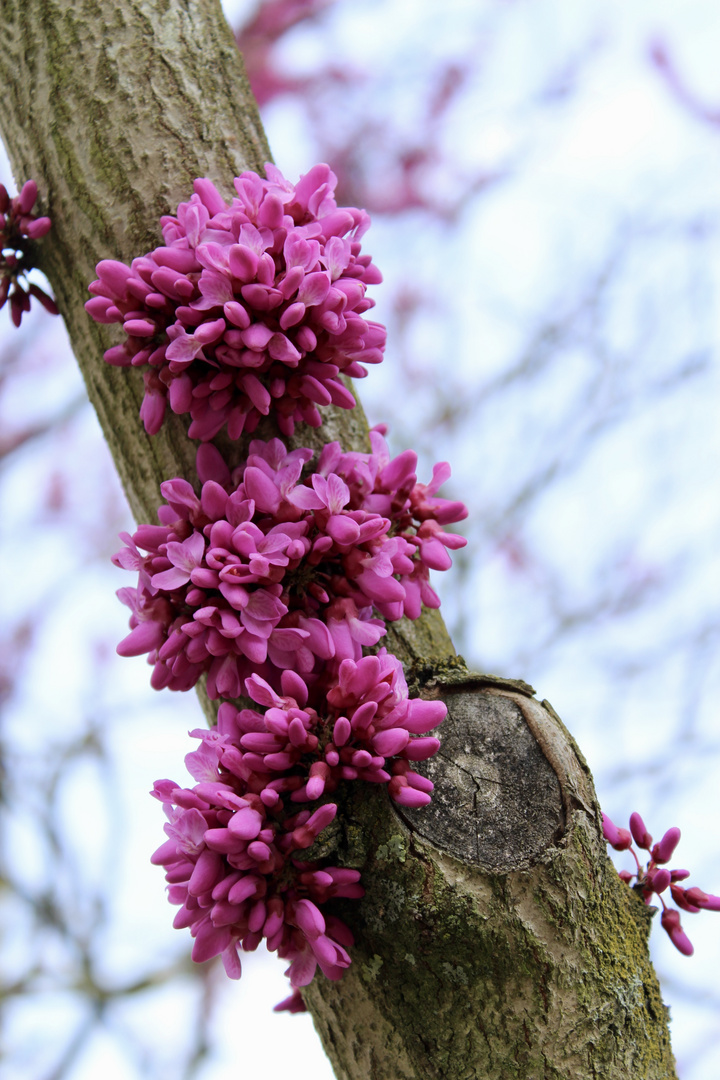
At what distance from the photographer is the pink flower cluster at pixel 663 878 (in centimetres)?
Answer: 137

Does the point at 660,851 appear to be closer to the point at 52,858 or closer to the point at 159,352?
the point at 159,352

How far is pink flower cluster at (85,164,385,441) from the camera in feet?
3.88

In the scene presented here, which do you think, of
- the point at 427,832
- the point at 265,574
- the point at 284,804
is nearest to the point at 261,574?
the point at 265,574

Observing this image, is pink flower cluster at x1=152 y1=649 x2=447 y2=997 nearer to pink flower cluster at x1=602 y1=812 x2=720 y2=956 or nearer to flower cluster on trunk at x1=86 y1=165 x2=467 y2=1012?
flower cluster on trunk at x1=86 y1=165 x2=467 y2=1012

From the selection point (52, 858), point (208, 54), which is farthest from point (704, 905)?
point (52, 858)

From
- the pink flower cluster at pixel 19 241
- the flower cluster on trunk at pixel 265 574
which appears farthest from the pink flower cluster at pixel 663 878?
the pink flower cluster at pixel 19 241

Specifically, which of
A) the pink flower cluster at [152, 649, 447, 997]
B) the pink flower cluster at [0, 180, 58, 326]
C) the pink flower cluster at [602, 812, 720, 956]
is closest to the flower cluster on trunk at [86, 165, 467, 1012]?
the pink flower cluster at [152, 649, 447, 997]

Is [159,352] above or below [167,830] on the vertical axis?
above

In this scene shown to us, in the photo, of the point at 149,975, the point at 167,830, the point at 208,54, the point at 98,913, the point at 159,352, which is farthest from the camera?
the point at 98,913

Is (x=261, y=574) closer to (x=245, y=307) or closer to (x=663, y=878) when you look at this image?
(x=245, y=307)

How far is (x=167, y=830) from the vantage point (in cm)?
113

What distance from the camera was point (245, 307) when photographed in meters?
1.20

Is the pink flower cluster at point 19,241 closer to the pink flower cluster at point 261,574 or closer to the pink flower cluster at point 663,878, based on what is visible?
the pink flower cluster at point 261,574

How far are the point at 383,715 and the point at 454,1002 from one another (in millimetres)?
432
